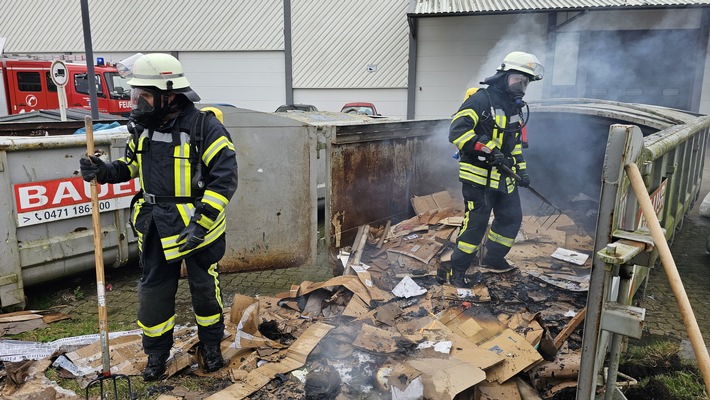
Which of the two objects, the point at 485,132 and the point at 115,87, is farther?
the point at 115,87

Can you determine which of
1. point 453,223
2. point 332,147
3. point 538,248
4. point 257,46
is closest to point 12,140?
point 332,147

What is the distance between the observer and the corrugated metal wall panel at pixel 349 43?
15.6 m

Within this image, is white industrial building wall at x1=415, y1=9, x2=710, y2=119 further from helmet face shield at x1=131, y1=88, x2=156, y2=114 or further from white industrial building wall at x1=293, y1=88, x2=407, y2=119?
helmet face shield at x1=131, y1=88, x2=156, y2=114

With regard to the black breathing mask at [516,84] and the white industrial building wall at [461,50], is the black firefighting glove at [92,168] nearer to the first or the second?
the black breathing mask at [516,84]

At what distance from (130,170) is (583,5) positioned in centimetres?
1164

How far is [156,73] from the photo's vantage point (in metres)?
2.71

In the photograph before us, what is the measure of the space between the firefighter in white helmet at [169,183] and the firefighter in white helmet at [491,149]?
5.97ft

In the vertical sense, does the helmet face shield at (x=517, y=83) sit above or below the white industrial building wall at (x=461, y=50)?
below

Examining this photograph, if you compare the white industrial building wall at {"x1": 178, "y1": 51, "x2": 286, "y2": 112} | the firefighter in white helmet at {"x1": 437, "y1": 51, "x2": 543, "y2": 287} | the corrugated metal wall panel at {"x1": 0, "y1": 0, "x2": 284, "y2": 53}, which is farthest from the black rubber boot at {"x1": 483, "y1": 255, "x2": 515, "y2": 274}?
the corrugated metal wall panel at {"x1": 0, "y1": 0, "x2": 284, "y2": 53}

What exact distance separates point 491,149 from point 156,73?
2332mm

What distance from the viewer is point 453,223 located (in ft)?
16.8

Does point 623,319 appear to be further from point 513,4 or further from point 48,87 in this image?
point 48,87

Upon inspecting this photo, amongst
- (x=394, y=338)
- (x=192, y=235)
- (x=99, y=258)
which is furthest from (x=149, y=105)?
(x=394, y=338)

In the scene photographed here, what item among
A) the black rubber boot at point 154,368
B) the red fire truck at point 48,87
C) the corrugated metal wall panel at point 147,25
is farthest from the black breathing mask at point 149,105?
the corrugated metal wall panel at point 147,25
